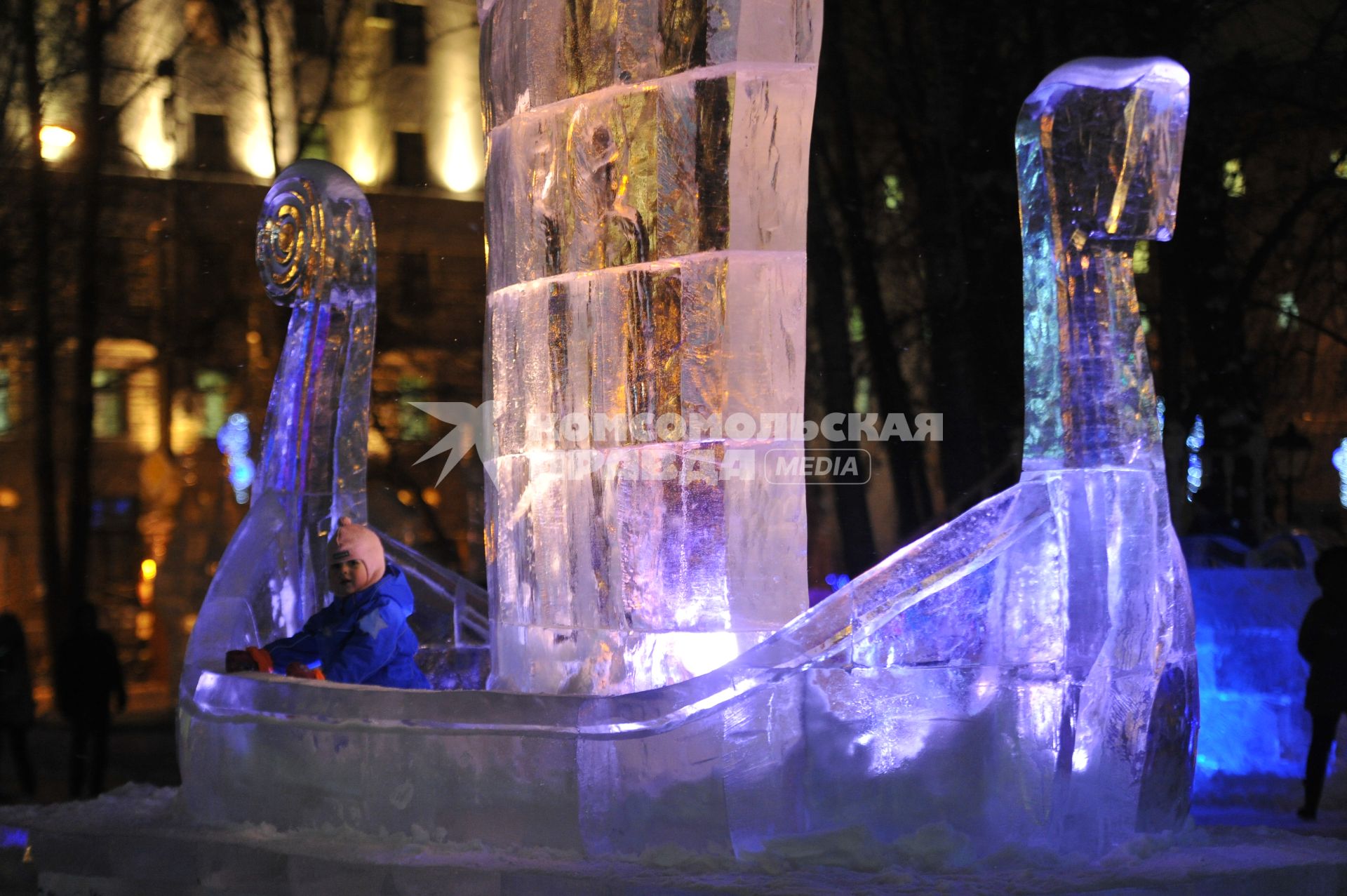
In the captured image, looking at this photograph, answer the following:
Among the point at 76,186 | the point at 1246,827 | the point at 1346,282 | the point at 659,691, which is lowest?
the point at 1246,827

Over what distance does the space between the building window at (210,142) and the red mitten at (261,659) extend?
32.2 feet

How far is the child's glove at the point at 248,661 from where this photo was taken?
5598 mm

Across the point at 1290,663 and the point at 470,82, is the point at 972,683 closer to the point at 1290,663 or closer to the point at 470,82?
the point at 1290,663

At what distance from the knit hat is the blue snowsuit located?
0.17 feet

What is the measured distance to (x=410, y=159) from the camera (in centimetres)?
1525

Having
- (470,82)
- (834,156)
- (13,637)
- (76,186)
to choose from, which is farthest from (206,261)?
(834,156)

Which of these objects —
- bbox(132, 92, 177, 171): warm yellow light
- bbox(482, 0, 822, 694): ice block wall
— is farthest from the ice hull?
bbox(132, 92, 177, 171): warm yellow light

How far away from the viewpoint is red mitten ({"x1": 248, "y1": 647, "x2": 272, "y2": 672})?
565 centimetres

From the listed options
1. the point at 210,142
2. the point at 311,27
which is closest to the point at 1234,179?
the point at 311,27

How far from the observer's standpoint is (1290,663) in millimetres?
8297

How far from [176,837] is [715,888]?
6.96 ft

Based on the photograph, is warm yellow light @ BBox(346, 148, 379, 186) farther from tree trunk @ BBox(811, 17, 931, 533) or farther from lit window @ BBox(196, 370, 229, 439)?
tree trunk @ BBox(811, 17, 931, 533)

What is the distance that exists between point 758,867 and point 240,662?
2301mm

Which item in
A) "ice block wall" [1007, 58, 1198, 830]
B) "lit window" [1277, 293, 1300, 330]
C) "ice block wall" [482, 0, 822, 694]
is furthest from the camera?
"lit window" [1277, 293, 1300, 330]
